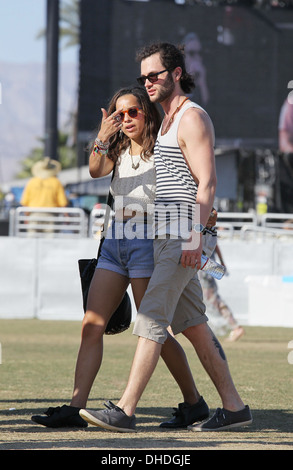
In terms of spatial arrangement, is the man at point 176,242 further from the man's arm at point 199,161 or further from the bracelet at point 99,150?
the bracelet at point 99,150

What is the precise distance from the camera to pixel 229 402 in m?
5.38

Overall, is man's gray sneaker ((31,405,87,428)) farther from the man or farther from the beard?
the beard

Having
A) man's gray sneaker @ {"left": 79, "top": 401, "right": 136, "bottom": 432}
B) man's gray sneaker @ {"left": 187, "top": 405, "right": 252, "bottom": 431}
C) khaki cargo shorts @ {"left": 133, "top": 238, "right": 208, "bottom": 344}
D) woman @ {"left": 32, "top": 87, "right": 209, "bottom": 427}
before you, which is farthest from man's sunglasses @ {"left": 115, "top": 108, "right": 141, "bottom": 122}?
man's gray sneaker @ {"left": 187, "top": 405, "right": 252, "bottom": 431}

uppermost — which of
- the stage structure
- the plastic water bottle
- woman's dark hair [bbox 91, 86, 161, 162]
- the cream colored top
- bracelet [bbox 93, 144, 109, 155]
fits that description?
the stage structure

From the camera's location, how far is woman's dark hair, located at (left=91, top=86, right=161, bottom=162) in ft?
17.9

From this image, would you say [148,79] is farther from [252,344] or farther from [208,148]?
[252,344]

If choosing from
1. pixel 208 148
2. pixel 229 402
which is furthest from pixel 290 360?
pixel 208 148

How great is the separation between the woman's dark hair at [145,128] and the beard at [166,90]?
0.57 ft

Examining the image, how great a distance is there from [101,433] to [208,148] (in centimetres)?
160

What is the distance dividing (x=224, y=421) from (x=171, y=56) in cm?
202

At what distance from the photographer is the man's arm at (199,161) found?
200 inches

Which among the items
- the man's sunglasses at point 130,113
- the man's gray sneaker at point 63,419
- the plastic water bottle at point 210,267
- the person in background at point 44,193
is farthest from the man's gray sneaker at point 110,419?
the person in background at point 44,193

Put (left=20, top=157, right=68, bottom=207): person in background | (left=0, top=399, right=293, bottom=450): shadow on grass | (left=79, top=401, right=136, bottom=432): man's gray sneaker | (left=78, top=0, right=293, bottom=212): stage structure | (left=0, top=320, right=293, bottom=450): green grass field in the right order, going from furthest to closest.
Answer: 1. (left=78, top=0, right=293, bottom=212): stage structure
2. (left=20, top=157, right=68, bottom=207): person in background
3. (left=79, top=401, right=136, bottom=432): man's gray sneaker
4. (left=0, top=320, right=293, bottom=450): green grass field
5. (left=0, top=399, right=293, bottom=450): shadow on grass

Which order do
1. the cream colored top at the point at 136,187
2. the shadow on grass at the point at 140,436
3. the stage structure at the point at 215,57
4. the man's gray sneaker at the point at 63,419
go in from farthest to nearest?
1. the stage structure at the point at 215,57
2. the cream colored top at the point at 136,187
3. the man's gray sneaker at the point at 63,419
4. the shadow on grass at the point at 140,436
